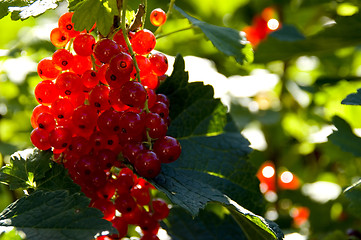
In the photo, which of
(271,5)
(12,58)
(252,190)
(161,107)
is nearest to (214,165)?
(252,190)

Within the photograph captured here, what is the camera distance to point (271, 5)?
2.84m

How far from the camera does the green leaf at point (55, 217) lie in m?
0.84

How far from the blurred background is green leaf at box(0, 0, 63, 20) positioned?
0.73 metres

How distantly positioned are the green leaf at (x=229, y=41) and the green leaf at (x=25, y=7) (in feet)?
1.43

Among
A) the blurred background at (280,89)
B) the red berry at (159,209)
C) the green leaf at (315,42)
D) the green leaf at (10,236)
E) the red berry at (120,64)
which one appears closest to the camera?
the green leaf at (10,236)

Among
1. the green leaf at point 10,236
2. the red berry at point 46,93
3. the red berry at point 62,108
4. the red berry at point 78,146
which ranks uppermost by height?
the red berry at point 46,93

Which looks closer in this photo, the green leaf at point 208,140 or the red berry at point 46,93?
the red berry at point 46,93

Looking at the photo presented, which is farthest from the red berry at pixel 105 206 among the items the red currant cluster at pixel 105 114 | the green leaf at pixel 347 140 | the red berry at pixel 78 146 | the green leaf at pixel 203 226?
the green leaf at pixel 347 140

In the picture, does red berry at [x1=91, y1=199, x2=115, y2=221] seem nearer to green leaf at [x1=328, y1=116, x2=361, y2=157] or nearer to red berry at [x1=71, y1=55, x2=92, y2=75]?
red berry at [x1=71, y1=55, x2=92, y2=75]

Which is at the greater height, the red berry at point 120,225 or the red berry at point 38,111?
the red berry at point 38,111

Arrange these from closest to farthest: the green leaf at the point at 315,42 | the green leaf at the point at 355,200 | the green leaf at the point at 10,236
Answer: the green leaf at the point at 10,236, the green leaf at the point at 355,200, the green leaf at the point at 315,42

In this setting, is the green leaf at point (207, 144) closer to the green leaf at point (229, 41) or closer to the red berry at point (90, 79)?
the green leaf at point (229, 41)

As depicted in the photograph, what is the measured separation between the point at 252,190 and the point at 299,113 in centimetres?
165

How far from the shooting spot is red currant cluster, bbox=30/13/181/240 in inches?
37.9
